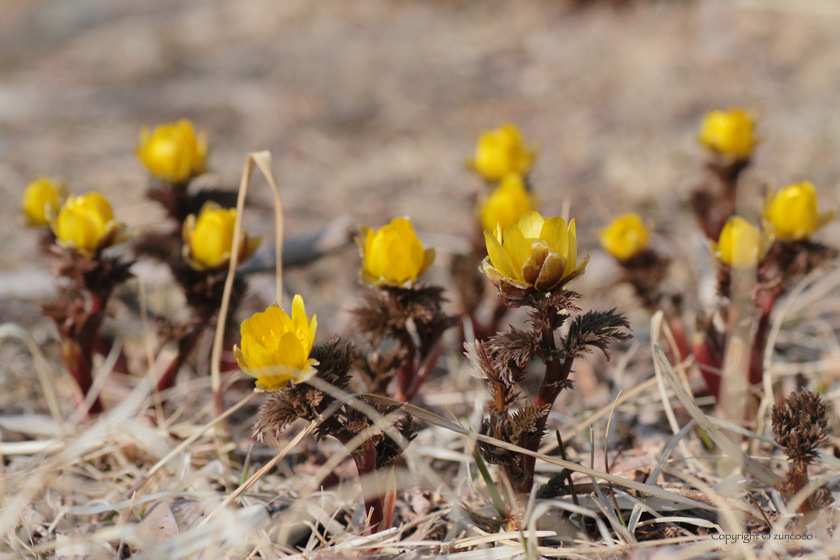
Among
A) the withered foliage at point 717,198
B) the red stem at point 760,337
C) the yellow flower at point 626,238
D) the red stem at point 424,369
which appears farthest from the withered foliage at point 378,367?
the withered foliage at point 717,198

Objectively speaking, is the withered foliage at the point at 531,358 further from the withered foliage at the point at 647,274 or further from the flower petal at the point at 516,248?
the withered foliage at the point at 647,274

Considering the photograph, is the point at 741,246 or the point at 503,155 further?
the point at 503,155

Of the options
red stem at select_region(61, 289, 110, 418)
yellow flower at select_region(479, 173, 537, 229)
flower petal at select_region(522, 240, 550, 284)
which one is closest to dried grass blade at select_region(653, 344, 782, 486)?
flower petal at select_region(522, 240, 550, 284)

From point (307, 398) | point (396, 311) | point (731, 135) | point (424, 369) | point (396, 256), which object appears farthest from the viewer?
point (731, 135)

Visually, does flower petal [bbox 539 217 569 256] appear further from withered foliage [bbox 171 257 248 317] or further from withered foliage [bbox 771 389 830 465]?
withered foliage [bbox 171 257 248 317]

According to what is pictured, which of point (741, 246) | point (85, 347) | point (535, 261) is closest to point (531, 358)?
point (535, 261)

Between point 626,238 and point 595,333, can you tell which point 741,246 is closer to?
point 626,238

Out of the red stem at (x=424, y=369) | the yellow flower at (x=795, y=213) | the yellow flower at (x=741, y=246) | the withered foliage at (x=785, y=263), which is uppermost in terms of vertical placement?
the yellow flower at (x=795, y=213)
